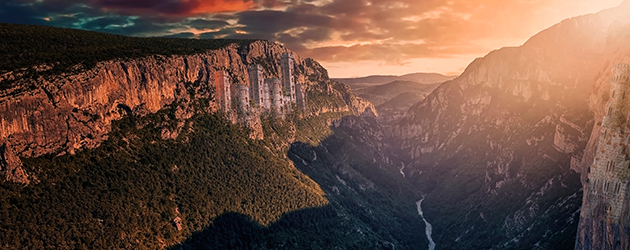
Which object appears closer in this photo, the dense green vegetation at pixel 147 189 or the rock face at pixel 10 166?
the dense green vegetation at pixel 147 189

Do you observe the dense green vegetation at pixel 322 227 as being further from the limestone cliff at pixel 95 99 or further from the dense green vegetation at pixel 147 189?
the limestone cliff at pixel 95 99

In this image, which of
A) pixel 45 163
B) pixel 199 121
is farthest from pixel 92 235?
pixel 199 121

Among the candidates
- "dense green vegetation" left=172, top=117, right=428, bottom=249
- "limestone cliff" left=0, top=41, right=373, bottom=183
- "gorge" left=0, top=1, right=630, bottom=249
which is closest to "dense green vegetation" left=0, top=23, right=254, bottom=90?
"gorge" left=0, top=1, right=630, bottom=249

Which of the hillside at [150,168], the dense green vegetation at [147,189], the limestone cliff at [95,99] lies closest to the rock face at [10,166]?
the hillside at [150,168]

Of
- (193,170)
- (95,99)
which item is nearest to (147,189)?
(193,170)

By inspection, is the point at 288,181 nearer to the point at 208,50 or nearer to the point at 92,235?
the point at 208,50

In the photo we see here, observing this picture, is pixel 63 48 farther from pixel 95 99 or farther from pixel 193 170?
pixel 193 170
